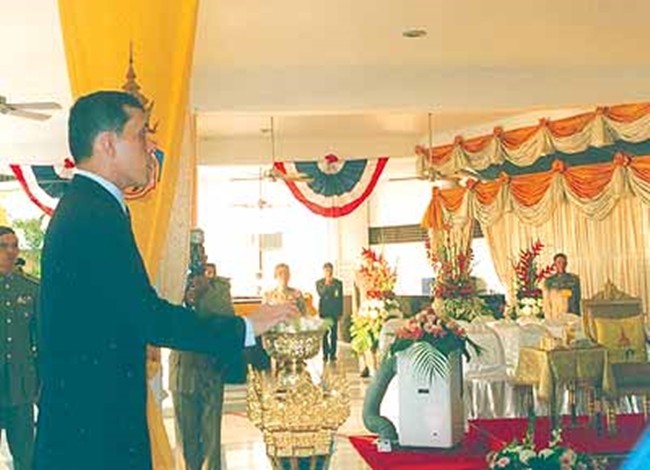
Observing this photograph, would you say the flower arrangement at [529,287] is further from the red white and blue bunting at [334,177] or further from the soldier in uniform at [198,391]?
the soldier in uniform at [198,391]

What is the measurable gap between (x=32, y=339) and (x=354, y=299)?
9675mm

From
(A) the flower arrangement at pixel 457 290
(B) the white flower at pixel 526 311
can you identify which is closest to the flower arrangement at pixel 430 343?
(A) the flower arrangement at pixel 457 290

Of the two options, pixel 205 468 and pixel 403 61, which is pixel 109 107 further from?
pixel 403 61

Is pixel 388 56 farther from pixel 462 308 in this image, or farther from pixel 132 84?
pixel 132 84

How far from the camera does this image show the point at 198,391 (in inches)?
217

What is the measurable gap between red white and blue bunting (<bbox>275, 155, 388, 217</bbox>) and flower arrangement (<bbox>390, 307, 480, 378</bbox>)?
7615mm

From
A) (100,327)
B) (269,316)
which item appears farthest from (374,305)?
(100,327)

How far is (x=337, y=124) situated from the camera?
12.4 metres

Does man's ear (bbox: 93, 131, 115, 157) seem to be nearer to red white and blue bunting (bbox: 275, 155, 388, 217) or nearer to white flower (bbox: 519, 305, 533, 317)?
white flower (bbox: 519, 305, 533, 317)

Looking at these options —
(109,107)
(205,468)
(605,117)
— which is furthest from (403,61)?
(109,107)

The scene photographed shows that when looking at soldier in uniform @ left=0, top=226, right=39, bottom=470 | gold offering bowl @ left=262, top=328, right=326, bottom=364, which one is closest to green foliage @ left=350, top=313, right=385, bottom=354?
soldier in uniform @ left=0, top=226, right=39, bottom=470

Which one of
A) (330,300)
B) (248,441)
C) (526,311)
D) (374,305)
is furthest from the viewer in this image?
(330,300)

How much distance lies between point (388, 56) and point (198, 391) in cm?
353

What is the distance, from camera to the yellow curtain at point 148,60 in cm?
357
